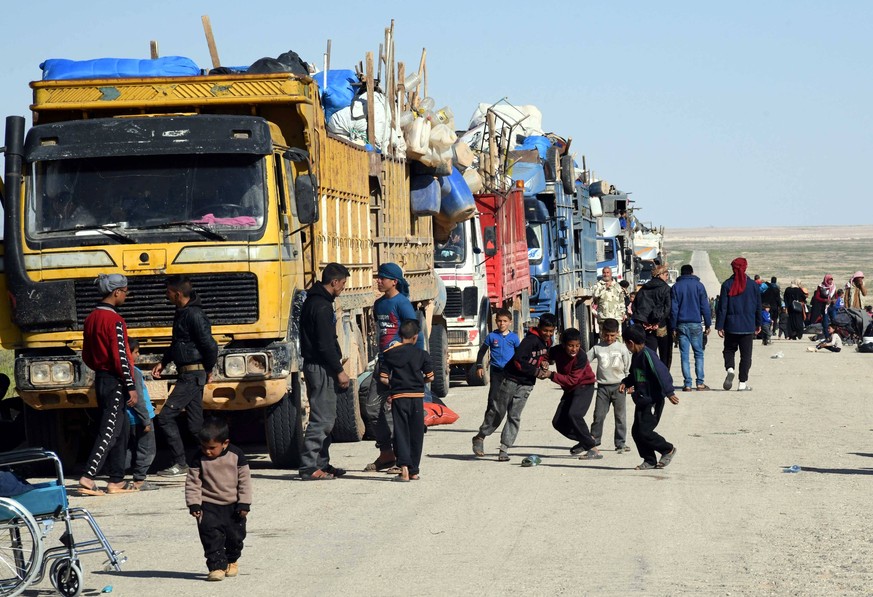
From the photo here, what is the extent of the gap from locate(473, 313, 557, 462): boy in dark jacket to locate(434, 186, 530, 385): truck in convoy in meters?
8.07

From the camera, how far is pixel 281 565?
8578 millimetres

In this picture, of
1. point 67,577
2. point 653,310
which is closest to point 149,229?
point 67,577

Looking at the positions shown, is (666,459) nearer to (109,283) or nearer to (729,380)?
(109,283)

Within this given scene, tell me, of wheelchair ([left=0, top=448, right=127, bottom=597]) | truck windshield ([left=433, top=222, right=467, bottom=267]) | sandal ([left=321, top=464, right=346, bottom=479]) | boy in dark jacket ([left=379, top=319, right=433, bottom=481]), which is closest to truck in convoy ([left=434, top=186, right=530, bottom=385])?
truck windshield ([left=433, top=222, right=467, bottom=267])

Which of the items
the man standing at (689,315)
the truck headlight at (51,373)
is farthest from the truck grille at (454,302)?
the truck headlight at (51,373)

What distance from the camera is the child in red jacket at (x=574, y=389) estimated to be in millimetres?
13375

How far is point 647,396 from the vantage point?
12.7 m

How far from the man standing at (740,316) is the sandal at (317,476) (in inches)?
369

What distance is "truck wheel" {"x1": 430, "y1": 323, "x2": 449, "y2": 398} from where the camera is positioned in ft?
66.5

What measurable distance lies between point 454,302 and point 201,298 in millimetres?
9785

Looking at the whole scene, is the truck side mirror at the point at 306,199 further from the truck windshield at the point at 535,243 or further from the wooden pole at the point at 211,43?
the truck windshield at the point at 535,243

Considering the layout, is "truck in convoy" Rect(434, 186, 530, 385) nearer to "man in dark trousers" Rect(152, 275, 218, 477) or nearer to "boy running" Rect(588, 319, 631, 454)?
"boy running" Rect(588, 319, 631, 454)

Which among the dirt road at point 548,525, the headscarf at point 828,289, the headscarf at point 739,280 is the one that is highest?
the headscarf at point 739,280

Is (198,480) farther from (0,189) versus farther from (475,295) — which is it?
(475,295)
